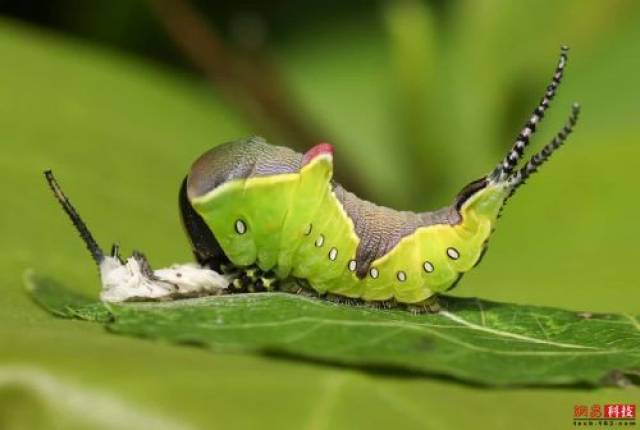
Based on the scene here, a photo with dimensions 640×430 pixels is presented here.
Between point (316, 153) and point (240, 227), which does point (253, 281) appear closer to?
point (240, 227)

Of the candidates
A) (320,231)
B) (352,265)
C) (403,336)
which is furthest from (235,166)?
(403,336)

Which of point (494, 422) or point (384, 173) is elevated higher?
point (384, 173)

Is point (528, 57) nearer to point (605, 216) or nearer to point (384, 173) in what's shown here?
point (384, 173)

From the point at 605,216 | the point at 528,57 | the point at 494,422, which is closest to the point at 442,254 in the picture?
the point at 494,422

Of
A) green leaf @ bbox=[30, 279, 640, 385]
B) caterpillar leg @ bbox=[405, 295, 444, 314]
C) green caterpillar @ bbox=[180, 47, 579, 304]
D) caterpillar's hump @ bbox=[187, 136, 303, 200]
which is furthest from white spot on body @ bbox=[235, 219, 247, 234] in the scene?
caterpillar leg @ bbox=[405, 295, 444, 314]

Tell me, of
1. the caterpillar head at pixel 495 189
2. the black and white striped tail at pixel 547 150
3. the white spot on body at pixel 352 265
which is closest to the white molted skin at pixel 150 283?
the white spot on body at pixel 352 265

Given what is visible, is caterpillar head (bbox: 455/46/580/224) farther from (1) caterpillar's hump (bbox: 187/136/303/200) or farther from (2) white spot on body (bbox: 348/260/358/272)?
(1) caterpillar's hump (bbox: 187/136/303/200)
